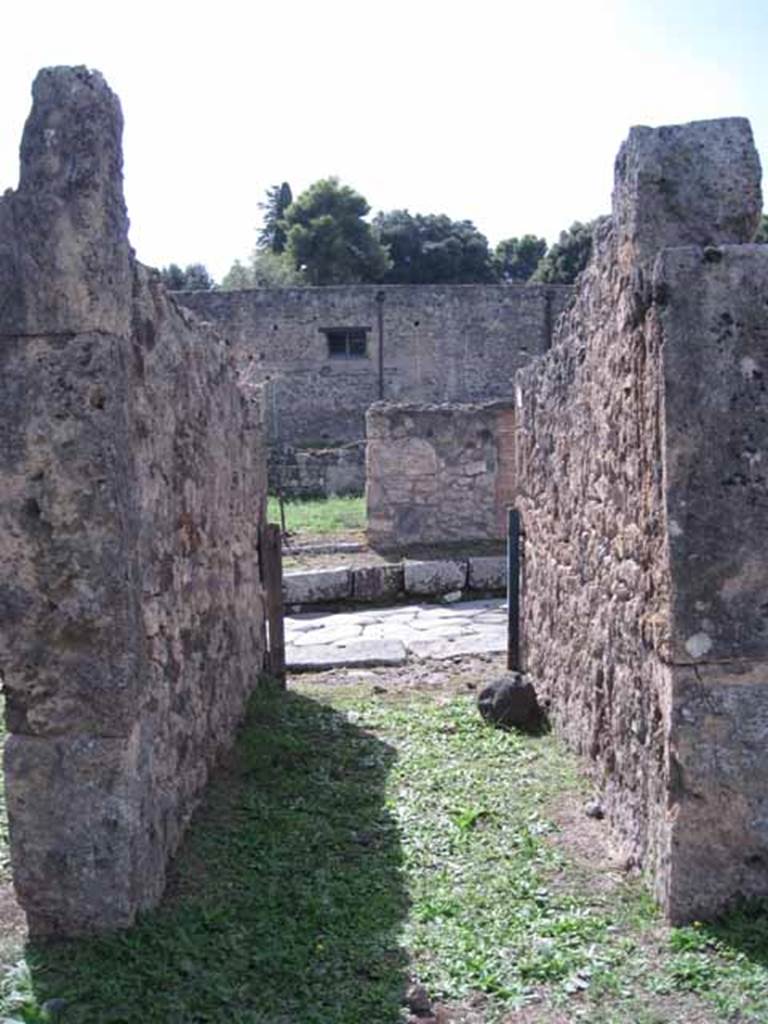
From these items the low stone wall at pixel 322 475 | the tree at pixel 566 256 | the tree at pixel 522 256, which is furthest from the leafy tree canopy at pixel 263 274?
the low stone wall at pixel 322 475

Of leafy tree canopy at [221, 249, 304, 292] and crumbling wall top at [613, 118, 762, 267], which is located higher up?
leafy tree canopy at [221, 249, 304, 292]

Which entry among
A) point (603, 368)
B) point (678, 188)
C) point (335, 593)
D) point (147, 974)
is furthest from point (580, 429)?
point (335, 593)

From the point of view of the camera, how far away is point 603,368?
4285mm

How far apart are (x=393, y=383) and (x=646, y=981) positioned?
23641mm

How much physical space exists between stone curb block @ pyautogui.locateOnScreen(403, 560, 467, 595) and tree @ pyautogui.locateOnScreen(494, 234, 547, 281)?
3903 cm

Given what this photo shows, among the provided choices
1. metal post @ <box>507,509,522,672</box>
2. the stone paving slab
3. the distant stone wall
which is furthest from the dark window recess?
metal post @ <box>507,509,522,672</box>

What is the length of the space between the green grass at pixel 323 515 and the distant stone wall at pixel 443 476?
125cm

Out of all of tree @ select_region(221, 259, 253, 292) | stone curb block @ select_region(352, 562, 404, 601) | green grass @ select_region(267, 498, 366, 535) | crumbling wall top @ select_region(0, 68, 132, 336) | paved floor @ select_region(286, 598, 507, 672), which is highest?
tree @ select_region(221, 259, 253, 292)

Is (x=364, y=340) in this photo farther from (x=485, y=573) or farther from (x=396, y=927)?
(x=396, y=927)

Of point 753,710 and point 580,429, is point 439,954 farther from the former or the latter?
point 580,429

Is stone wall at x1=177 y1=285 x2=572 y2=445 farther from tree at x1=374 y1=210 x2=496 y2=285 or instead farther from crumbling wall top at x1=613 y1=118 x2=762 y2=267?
crumbling wall top at x1=613 y1=118 x2=762 y2=267

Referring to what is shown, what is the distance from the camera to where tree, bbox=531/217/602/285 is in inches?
1565

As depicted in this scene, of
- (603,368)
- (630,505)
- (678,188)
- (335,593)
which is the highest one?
(678,188)

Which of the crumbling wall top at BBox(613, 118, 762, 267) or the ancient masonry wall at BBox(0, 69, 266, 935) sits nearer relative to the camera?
the ancient masonry wall at BBox(0, 69, 266, 935)
